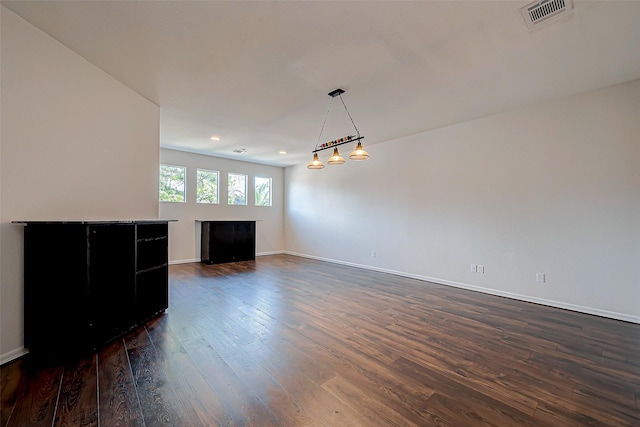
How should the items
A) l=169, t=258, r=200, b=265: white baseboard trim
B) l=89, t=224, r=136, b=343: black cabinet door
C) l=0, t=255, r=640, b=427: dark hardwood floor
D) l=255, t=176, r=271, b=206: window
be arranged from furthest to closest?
1. l=255, t=176, r=271, b=206: window
2. l=169, t=258, r=200, b=265: white baseboard trim
3. l=89, t=224, r=136, b=343: black cabinet door
4. l=0, t=255, r=640, b=427: dark hardwood floor

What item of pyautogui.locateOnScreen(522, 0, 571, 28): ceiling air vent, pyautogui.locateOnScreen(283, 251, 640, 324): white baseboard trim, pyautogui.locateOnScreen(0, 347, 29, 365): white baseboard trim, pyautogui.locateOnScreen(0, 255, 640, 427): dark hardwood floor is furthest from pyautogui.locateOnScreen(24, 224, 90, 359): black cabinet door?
pyautogui.locateOnScreen(283, 251, 640, 324): white baseboard trim

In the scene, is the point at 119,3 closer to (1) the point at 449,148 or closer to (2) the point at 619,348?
(1) the point at 449,148

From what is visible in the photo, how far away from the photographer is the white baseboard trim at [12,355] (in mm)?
1984

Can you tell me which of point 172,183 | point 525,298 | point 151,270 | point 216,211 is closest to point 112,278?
point 151,270

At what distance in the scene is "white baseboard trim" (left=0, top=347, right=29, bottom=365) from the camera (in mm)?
1984

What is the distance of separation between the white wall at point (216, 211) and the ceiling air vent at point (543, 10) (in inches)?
267

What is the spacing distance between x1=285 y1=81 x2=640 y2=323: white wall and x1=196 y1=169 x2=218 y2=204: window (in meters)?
4.12

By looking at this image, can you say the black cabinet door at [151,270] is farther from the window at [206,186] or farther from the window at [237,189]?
the window at [237,189]

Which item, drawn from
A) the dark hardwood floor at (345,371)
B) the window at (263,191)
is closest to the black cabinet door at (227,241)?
the window at (263,191)

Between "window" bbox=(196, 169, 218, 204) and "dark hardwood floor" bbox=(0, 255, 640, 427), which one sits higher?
"window" bbox=(196, 169, 218, 204)

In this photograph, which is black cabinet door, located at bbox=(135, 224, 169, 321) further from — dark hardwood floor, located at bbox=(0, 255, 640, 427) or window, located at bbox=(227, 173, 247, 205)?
window, located at bbox=(227, 173, 247, 205)

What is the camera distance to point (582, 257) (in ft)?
11.1

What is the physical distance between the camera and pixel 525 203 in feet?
12.6

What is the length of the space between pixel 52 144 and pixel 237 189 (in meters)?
5.32
